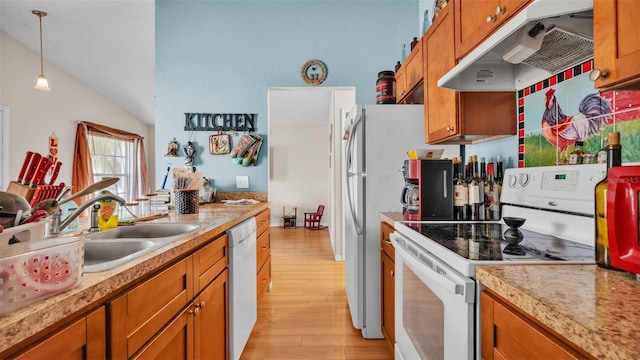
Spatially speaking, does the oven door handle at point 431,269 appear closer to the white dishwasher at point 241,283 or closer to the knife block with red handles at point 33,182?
the white dishwasher at point 241,283

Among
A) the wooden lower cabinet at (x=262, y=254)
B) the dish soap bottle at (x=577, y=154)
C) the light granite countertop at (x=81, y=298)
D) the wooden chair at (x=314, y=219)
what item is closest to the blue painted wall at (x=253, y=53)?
the wooden lower cabinet at (x=262, y=254)

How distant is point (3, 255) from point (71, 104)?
545 cm

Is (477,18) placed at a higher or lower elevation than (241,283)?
higher

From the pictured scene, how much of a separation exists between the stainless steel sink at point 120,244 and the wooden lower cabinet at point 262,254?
1023 millimetres

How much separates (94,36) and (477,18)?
4.26m

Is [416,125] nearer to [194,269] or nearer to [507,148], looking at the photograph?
[507,148]

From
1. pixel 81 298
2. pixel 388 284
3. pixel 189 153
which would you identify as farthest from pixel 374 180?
pixel 189 153

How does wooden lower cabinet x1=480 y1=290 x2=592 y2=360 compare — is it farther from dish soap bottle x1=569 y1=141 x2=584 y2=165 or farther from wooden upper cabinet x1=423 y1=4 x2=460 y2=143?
wooden upper cabinet x1=423 y1=4 x2=460 y2=143

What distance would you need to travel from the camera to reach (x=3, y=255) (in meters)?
0.49

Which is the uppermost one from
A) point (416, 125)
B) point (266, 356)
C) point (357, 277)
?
point (416, 125)

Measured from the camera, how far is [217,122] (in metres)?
3.25

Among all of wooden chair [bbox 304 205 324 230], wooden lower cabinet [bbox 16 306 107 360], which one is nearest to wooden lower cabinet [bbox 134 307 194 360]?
wooden lower cabinet [bbox 16 306 107 360]

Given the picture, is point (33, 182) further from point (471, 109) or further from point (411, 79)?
point (411, 79)

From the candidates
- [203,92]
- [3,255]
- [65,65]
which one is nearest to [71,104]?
[65,65]
